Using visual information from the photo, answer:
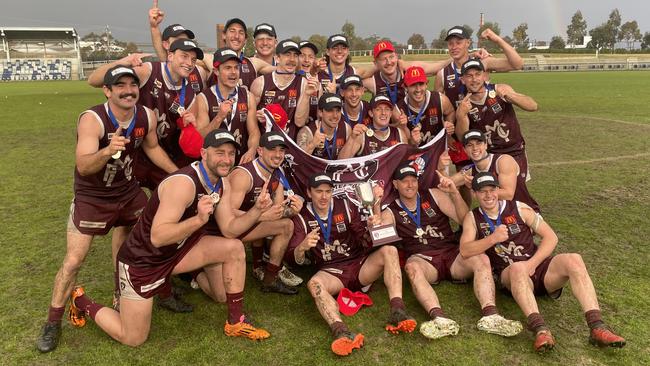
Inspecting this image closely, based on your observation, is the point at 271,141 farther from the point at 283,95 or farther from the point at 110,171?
the point at 110,171

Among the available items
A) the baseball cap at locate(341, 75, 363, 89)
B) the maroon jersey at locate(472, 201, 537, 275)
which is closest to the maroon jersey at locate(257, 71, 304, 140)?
the baseball cap at locate(341, 75, 363, 89)

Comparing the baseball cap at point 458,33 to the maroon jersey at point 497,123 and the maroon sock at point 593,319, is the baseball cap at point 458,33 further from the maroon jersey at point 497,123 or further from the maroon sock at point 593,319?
the maroon sock at point 593,319

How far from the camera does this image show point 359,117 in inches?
276

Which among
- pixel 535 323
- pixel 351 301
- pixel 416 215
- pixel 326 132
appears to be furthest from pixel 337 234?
pixel 535 323

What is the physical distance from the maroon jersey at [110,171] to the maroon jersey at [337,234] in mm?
2119

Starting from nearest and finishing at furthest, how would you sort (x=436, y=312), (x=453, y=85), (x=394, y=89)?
1. (x=436, y=312)
2. (x=453, y=85)
3. (x=394, y=89)

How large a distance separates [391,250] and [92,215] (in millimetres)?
3494

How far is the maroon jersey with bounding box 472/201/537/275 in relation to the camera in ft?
17.7

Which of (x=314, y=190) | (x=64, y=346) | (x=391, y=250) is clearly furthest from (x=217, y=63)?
(x=64, y=346)

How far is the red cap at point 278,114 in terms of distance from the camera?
6727 millimetres

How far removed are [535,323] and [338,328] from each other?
6.57 feet

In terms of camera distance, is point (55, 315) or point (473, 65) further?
point (473, 65)

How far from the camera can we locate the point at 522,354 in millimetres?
4520

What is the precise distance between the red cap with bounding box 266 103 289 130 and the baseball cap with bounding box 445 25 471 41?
3024mm
